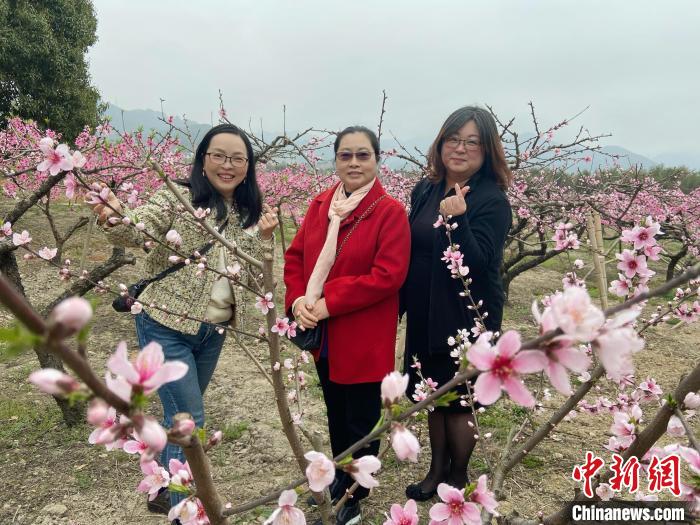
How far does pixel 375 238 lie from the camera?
235 cm

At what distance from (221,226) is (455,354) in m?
1.41

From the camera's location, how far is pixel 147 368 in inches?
25.7

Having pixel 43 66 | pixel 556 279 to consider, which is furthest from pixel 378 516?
pixel 43 66

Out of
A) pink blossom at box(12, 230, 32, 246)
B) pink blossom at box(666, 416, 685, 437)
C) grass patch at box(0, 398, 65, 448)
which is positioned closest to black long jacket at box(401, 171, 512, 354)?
pink blossom at box(666, 416, 685, 437)

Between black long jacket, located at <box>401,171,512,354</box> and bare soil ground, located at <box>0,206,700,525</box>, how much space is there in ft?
2.14

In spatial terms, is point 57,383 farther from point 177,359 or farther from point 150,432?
point 177,359

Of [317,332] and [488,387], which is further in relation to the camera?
[317,332]

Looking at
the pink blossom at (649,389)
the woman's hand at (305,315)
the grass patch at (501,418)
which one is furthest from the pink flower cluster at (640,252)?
the grass patch at (501,418)

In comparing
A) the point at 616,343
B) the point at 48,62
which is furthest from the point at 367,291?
the point at 48,62

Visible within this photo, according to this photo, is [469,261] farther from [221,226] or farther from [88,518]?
[88,518]

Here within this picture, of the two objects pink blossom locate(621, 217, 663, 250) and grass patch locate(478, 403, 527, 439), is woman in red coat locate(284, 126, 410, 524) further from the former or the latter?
grass patch locate(478, 403, 527, 439)

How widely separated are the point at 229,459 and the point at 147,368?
324 centimetres

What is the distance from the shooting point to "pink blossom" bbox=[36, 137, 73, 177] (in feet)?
4.81

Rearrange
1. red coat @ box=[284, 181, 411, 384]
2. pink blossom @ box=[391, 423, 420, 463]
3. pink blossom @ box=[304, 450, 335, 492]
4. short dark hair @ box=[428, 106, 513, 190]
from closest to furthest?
pink blossom @ box=[391, 423, 420, 463]
pink blossom @ box=[304, 450, 335, 492]
red coat @ box=[284, 181, 411, 384]
short dark hair @ box=[428, 106, 513, 190]
